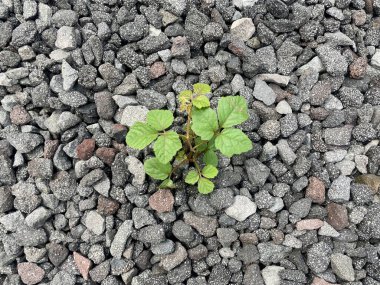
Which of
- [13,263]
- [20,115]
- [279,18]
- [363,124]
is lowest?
[13,263]

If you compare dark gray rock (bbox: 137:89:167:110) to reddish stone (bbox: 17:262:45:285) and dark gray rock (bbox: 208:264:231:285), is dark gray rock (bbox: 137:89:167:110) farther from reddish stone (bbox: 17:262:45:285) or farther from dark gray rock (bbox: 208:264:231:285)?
reddish stone (bbox: 17:262:45:285)

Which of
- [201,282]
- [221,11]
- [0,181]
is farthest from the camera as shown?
[221,11]

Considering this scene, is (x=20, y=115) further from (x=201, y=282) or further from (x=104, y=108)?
(x=201, y=282)

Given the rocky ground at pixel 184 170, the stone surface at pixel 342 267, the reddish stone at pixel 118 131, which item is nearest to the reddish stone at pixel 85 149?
the rocky ground at pixel 184 170

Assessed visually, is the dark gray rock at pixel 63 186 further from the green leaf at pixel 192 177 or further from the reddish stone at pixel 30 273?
the green leaf at pixel 192 177

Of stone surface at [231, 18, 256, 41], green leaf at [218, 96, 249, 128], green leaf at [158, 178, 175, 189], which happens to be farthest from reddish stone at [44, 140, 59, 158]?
stone surface at [231, 18, 256, 41]

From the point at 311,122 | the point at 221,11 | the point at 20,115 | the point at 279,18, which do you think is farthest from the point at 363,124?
the point at 20,115

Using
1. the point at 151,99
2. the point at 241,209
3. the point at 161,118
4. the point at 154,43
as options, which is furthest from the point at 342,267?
the point at 154,43
